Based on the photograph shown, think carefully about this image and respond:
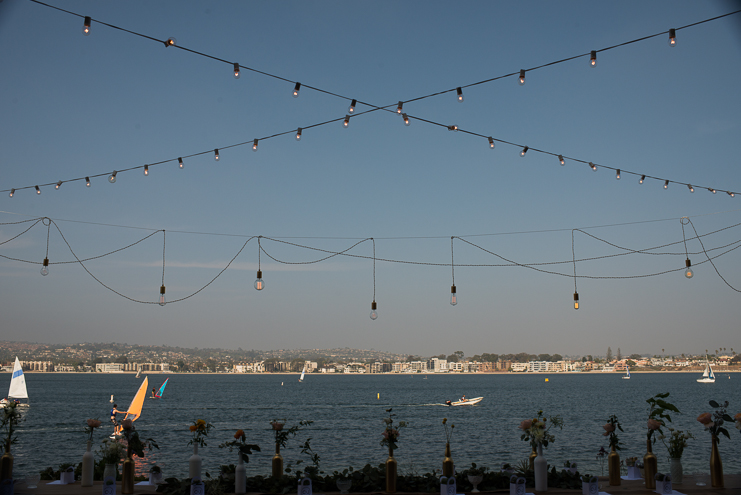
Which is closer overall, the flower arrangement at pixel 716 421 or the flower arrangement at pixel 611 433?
the flower arrangement at pixel 716 421

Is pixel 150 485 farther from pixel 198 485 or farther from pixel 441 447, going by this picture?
pixel 441 447

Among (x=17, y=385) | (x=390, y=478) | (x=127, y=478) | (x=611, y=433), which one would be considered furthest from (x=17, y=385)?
(x=611, y=433)

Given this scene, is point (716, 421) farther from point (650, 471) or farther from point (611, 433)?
point (611, 433)

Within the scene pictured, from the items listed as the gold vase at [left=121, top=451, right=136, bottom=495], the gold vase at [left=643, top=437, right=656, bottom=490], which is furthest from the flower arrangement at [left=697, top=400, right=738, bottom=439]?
the gold vase at [left=121, top=451, right=136, bottom=495]

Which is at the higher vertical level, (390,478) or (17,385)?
Result: (390,478)

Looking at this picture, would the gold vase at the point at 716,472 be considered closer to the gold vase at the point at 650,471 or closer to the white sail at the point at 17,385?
the gold vase at the point at 650,471

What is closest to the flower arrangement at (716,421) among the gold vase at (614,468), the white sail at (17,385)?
the gold vase at (614,468)

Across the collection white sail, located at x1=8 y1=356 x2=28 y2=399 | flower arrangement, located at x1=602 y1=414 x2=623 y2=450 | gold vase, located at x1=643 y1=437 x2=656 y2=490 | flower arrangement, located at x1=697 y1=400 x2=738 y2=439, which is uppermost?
flower arrangement, located at x1=697 y1=400 x2=738 y2=439

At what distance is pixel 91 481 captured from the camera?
7.51 meters

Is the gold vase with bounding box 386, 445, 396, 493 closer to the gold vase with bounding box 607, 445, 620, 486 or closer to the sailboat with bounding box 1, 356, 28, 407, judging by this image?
the gold vase with bounding box 607, 445, 620, 486

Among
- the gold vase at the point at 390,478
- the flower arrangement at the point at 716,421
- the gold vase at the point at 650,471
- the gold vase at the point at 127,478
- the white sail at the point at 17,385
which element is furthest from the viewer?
the white sail at the point at 17,385

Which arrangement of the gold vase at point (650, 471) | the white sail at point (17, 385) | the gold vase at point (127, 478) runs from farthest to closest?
1. the white sail at point (17, 385)
2. the gold vase at point (650, 471)
3. the gold vase at point (127, 478)

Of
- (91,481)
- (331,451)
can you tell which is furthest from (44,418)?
(91,481)

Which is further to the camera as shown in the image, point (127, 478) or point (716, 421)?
point (716, 421)
